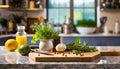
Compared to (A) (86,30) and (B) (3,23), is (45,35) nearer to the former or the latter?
(A) (86,30)

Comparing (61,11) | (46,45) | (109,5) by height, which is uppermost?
(109,5)

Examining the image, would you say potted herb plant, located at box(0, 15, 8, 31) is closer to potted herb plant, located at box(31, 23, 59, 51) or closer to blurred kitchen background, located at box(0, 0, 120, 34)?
blurred kitchen background, located at box(0, 0, 120, 34)

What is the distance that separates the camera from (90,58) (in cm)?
186

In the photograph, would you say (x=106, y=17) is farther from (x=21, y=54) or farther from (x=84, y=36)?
(x=21, y=54)

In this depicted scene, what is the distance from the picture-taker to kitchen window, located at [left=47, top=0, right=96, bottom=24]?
643 centimetres

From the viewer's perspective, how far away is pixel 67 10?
6.45 metres

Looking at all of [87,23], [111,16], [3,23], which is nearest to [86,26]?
[87,23]

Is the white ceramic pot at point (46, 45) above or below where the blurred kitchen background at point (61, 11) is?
below

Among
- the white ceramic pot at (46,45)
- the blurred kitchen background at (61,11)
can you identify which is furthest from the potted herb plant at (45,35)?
the blurred kitchen background at (61,11)

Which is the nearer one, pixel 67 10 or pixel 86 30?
pixel 86 30

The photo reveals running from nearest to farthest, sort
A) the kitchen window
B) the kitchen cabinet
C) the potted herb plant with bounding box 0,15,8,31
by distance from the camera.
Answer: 1. the potted herb plant with bounding box 0,15,8,31
2. the kitchen cabinet
3. the kitchen window

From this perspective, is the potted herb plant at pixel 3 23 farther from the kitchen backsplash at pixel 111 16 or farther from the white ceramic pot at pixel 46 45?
the white ceramic pot at pixel 46 45

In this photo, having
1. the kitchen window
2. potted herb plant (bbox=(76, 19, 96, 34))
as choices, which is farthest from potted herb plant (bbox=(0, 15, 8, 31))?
potted herb plant (bbox=(76, 19, 96, 34))

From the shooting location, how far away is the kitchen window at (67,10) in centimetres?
643
